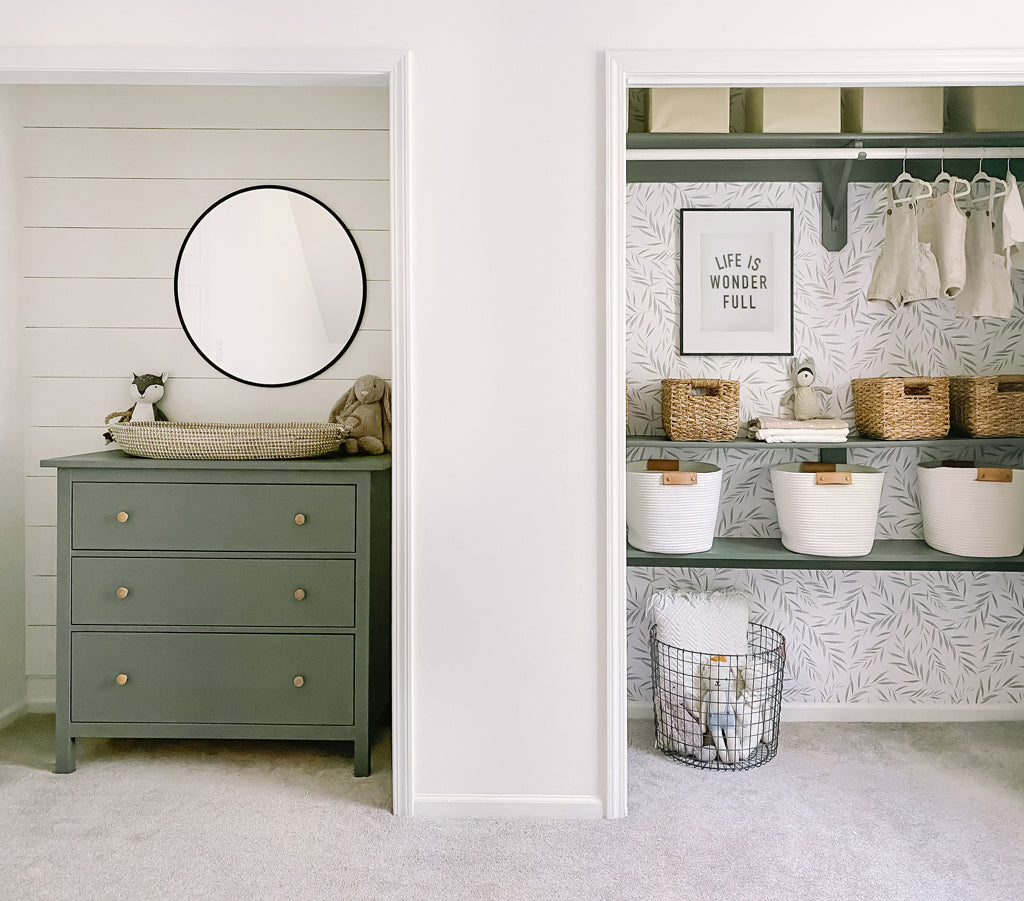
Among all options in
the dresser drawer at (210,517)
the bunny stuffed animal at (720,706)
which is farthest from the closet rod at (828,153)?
the bunny stuffed animal at (720,706)

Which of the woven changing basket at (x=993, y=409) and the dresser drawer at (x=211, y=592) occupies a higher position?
the woven changing basket at (x=993, y=409)

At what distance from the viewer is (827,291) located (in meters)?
2.87

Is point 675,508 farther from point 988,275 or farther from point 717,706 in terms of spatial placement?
point 988,275

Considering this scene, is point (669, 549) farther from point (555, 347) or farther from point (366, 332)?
point (366, 332)

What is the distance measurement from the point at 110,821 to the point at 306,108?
91.2 inches

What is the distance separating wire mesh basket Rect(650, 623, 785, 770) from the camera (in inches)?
100

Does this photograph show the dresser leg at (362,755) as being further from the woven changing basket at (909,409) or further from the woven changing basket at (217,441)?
the woven changing basket at (909,409)

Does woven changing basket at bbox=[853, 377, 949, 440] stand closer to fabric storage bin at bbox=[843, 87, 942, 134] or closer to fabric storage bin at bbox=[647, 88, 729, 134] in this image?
fabric storage bin at bbox=[843, 87, 942, 134]

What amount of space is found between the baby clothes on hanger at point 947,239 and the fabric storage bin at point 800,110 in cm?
38

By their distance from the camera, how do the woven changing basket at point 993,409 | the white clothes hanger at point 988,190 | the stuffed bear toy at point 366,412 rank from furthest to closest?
the stuffed bear toy at point 366,412
the woven changing basket at point 993,409
the white clothes hanger at point 988,190

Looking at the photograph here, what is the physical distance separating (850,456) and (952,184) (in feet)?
3.04

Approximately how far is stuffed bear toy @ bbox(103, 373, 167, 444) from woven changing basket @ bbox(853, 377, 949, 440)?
2.42 metres

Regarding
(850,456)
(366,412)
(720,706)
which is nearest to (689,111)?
(850,456)

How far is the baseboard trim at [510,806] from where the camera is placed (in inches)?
87.7
